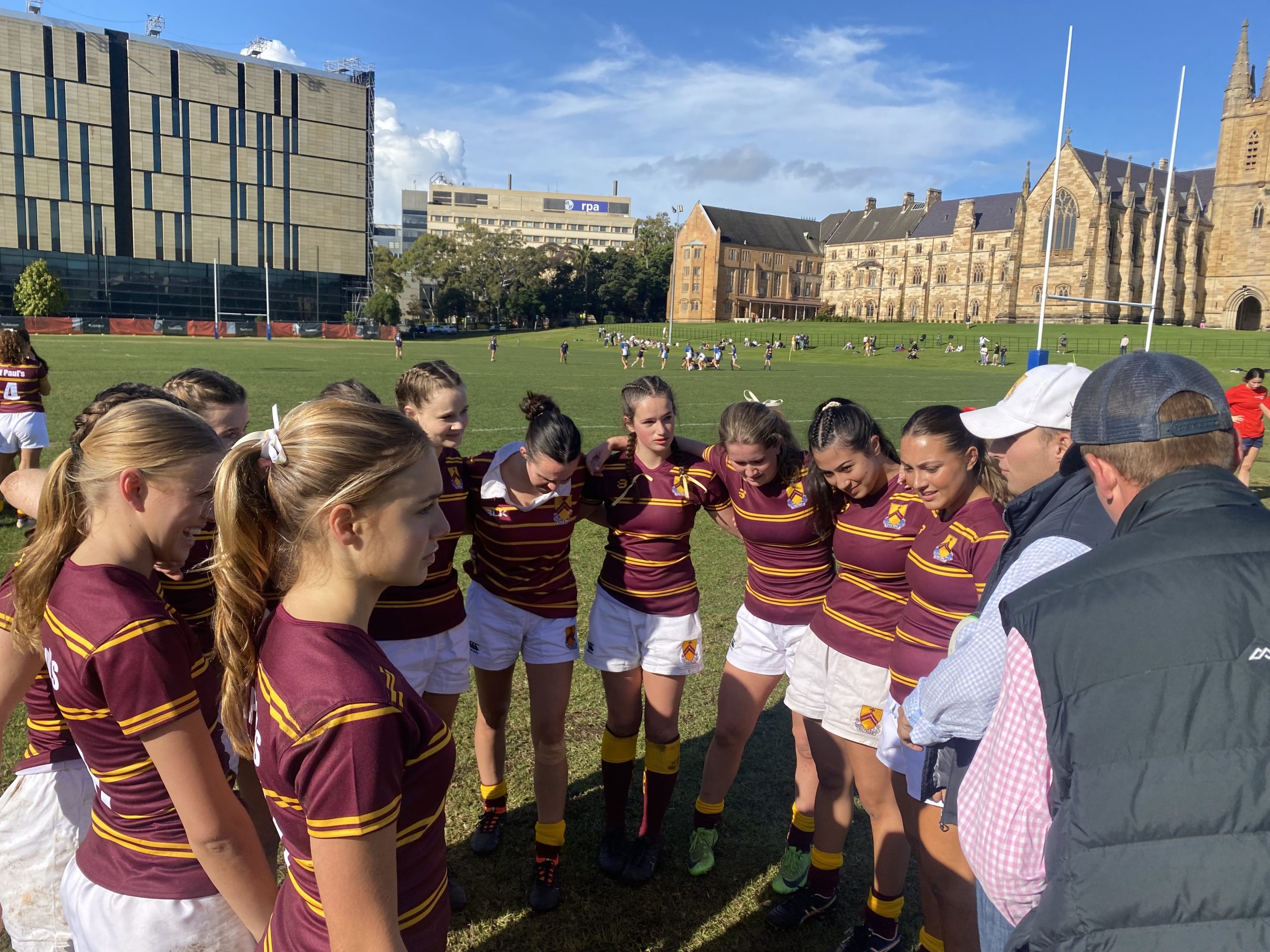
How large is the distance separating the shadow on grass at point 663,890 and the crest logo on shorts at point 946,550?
177 centimetres

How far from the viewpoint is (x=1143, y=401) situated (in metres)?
1.61

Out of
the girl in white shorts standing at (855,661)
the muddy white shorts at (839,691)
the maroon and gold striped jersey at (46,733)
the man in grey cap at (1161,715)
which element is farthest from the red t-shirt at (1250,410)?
the maroon and gold striped jersey at (46,733)

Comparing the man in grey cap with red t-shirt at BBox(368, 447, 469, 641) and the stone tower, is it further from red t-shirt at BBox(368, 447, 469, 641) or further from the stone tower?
the stone tower

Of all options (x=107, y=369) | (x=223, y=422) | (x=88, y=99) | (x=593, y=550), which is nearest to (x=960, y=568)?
(x=223, y=422)

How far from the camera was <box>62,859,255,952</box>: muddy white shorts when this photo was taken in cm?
197

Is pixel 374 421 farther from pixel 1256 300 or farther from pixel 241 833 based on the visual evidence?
pixel 1256 300

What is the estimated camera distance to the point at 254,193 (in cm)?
7750

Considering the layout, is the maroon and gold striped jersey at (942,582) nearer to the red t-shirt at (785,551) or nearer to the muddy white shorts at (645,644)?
the red t-shirt at (785,551)

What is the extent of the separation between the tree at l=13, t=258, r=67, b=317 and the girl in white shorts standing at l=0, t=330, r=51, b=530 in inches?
2574

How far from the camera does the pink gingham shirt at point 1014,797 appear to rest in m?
1.57

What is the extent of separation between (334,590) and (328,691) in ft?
0.81

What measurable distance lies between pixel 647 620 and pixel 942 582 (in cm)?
147

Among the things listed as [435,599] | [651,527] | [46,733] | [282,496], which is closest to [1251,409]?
[651,527]

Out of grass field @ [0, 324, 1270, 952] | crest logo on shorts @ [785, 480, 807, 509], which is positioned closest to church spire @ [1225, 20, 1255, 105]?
grass field @ [0, 324, 1270, 952]
